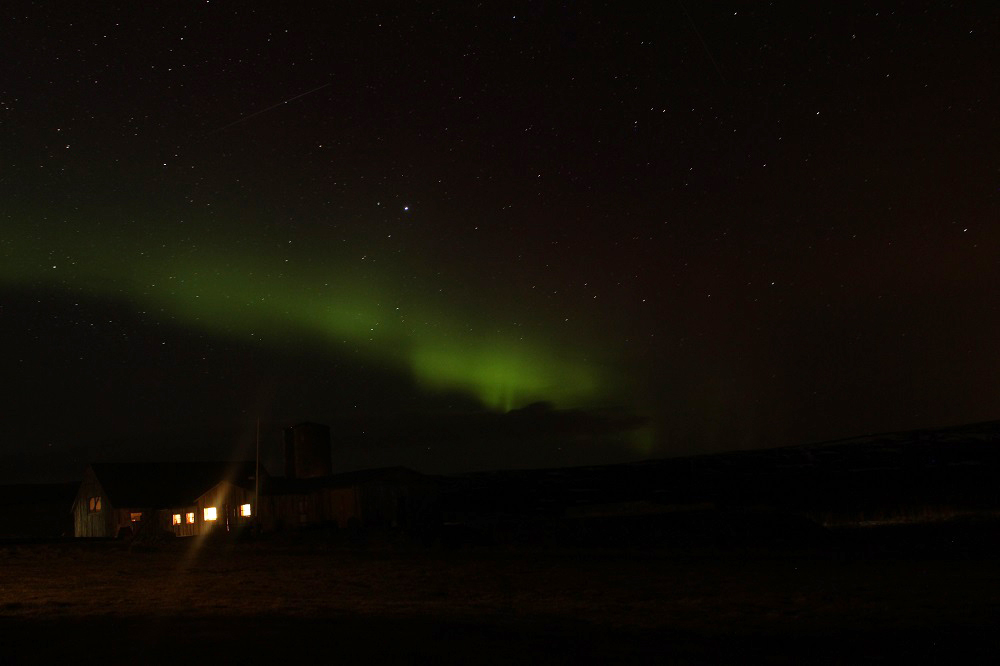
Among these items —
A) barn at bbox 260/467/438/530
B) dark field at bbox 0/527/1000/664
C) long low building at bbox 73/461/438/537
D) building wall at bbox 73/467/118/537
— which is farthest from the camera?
building wall at bbox 73/467/118/537

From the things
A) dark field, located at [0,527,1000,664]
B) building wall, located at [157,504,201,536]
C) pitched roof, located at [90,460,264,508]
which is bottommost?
dark field, located at [0,527,1000,664]

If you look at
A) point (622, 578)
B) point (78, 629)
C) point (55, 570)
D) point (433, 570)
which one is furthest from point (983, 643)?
point (55, 570)

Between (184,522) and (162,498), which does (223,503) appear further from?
(162,498)

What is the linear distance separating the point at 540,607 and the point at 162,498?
47770 millimetres

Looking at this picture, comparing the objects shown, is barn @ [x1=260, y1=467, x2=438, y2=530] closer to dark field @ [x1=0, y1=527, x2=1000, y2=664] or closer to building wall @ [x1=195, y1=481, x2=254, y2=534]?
building wall @ [x1=195, y1=481, x2=254, y2=534]

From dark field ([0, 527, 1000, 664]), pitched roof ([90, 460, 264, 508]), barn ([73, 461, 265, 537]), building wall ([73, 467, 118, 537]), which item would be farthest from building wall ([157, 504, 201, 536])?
dark field ([0, 527, 1000, 664])

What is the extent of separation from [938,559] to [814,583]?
5493 millimetres

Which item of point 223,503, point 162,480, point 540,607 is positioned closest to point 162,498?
point 162,480

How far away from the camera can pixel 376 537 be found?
3569 centimetres

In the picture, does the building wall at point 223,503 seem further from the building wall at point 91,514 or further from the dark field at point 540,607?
the dark field at point 540,607

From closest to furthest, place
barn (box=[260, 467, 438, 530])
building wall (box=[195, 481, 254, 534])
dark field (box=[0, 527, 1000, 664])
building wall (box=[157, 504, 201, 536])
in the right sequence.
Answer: dark field (box=[0, 527, 1000, 664])
barn (box=[260, 467, 438, 530])
building wall (box=[157, 504, 201, 536])
building wall (box=[195, 481, 254, 534])

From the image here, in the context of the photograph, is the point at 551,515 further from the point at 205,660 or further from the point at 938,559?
the point at 205,660

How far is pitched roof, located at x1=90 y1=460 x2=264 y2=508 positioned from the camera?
2190 inches

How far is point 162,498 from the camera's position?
5606 centimetres
